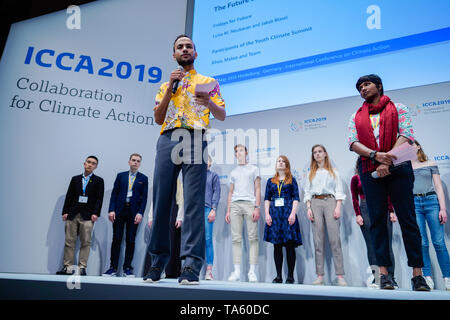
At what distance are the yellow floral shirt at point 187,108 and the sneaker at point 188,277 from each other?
2.34 feet

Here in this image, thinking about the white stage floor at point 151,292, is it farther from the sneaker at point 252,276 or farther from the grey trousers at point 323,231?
the sneaker at point 252,276

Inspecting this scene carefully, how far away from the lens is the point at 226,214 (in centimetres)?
427

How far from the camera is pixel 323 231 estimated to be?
137 inches

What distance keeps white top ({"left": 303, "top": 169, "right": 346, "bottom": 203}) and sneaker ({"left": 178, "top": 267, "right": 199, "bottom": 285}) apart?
230 cm

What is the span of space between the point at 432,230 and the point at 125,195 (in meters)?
3.41

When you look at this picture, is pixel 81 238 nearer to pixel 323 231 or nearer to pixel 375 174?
pixel 323 231

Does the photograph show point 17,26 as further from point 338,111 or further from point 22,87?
point 338,111

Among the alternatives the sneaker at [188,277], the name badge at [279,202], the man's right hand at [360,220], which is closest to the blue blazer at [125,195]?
the name badge at [279,202]

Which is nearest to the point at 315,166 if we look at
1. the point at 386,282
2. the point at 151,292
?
the point at 386,282

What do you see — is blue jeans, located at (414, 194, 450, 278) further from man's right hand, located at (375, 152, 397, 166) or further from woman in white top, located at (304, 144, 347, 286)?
man's right hand, located at (375, 152, 397, 166)

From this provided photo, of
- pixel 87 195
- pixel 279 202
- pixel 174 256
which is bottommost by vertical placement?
pixel 174 256

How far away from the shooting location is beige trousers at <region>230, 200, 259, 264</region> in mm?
3795

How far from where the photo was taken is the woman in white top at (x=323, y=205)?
133 inches

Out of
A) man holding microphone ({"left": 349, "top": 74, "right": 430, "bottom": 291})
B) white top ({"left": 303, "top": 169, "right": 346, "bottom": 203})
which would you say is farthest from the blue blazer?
man holding microphone ({"left": 349, "top": 74, "right": 430, "bottom": 291})
